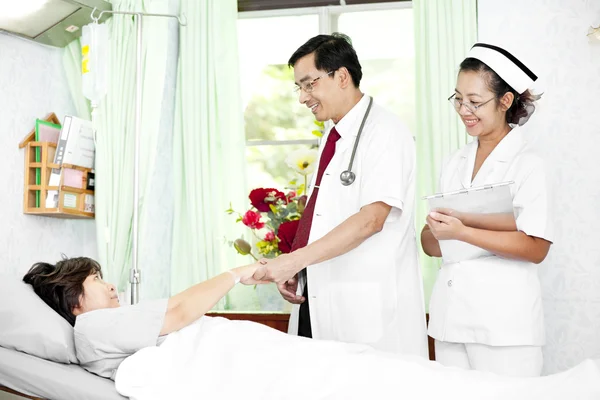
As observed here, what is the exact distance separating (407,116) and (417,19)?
19.9 inches

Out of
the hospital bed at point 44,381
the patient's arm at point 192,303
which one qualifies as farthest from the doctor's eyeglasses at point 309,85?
the hospital bed at point 44,381

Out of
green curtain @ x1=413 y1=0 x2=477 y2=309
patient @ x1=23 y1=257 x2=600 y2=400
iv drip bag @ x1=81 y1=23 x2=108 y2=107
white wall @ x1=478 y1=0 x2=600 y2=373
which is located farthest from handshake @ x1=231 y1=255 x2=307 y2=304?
iv drip bag @ x1=81 y1=23 x2=108 y2=107

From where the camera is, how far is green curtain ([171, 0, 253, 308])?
11.7 feet

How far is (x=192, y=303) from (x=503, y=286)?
89 centimetres

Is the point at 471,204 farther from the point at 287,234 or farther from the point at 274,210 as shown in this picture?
the point at 274,210

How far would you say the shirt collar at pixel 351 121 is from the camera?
8.22ft

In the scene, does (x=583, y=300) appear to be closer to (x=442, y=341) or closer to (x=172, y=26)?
(x=442, y=341)

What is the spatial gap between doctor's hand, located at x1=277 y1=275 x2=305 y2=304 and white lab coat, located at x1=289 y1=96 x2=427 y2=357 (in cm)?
8

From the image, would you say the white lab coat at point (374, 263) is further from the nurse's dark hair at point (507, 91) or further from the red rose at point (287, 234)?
the red rose at point (287, 234)

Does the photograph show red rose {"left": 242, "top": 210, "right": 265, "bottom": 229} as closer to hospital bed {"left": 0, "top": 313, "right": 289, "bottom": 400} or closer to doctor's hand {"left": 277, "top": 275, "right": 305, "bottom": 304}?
doctor's hand {"left": 277, "top": 275, "right": 305, "bottom": 304}

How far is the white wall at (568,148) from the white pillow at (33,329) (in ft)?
6.49

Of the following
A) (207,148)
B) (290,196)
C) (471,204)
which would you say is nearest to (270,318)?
(290,196)

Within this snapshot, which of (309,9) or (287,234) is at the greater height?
(309,9)

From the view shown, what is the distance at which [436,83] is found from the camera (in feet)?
11.1
